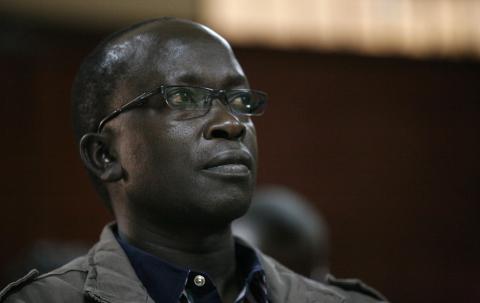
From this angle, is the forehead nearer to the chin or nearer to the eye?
the eye

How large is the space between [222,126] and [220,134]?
24 millimetres

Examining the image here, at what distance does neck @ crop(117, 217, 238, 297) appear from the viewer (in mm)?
2312

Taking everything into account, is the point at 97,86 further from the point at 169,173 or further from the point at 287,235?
the point at 287,235

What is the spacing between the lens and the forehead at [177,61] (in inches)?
91.4

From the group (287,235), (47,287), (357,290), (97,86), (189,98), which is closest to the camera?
(47,287)

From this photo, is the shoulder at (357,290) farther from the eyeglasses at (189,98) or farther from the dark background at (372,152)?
the dark background at (372,152)

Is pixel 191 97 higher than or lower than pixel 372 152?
higher

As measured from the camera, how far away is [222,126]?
2270mm

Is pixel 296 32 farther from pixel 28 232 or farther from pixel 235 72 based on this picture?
pixel 235 72

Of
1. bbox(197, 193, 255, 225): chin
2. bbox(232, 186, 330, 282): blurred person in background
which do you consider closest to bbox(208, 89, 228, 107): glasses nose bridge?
bbox(197, 193, 255, 225): chin

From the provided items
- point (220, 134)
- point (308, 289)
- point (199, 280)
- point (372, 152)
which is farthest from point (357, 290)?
point (372, 152)

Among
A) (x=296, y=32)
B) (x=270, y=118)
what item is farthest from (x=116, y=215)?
(x=296, y=32)

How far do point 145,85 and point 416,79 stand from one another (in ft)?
12.5

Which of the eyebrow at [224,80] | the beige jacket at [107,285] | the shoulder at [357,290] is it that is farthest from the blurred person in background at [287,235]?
the eyebrow at [224,80]
